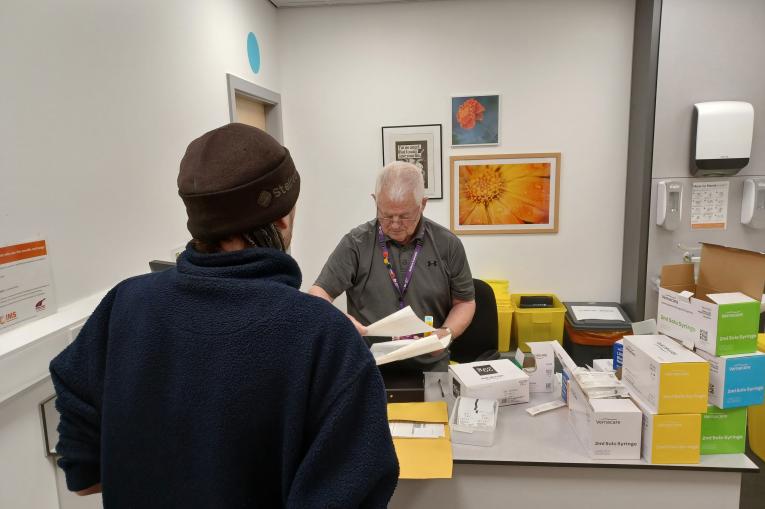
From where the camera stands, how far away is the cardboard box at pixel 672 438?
4.57 feet

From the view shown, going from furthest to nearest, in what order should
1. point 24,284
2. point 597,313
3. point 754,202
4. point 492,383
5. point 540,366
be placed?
1. point 597,313
2. point 754,202
3. point 540,366
4. point 492,383
5. point 24,284

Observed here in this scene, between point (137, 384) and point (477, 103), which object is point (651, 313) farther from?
point (137, 384)

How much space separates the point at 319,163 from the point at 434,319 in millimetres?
1842

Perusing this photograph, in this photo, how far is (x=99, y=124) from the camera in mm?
1645

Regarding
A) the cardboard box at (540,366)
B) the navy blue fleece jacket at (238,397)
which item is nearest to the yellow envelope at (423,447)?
the cardboard box at (540,366)

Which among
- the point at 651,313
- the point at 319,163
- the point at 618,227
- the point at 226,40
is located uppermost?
the point at 226,40

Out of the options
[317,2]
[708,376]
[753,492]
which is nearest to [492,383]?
[708,376]

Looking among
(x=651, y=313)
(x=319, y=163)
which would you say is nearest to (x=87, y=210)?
(x=319, y=163)

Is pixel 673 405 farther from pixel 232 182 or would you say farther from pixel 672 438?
pixel 232 182

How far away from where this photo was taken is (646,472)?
4.70 feet

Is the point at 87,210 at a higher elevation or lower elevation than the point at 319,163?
lower

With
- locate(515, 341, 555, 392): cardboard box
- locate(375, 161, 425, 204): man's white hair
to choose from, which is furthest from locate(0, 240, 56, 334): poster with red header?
locate(515, 341, 555, 392): cardboard box

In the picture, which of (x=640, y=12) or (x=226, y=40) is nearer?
(x=226, y=40)

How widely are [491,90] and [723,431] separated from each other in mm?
2596
